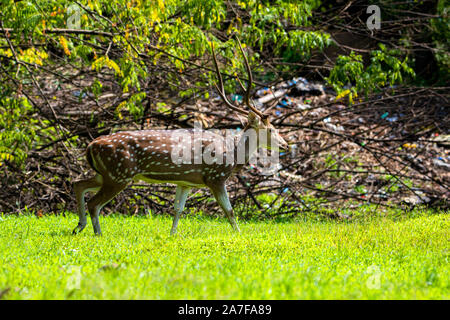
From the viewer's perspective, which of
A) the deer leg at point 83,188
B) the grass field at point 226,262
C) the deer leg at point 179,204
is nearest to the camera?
the grass field at point 226,262

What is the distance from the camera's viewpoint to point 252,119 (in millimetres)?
8750

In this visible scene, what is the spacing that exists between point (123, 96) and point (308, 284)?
981 centimetres

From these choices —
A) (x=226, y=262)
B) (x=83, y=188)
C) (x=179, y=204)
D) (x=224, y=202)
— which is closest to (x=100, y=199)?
(x=83, y=188)

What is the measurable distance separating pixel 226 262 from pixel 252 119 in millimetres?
3494

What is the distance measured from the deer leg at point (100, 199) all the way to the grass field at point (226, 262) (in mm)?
194

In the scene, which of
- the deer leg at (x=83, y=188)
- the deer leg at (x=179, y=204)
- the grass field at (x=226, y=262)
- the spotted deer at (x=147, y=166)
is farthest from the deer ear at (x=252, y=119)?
the deer leg at (x=83, y=188)

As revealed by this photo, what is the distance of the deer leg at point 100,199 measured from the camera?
26.5 feet

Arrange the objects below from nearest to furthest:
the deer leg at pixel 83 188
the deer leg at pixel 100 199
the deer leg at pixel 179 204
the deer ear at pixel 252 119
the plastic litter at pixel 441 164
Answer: the deer leg at pixel 100 199
the deer leg at pixel 83 188
the deer leg at pixel 179 204
the deer ear at pixel 252 119
the plastic litter at pixel 441 164

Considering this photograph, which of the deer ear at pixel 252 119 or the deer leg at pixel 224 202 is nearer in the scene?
the deer leg at pixel 224 202

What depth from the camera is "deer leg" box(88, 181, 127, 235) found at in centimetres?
807

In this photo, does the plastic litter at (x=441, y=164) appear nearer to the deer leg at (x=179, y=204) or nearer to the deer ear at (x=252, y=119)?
the deer ear at (x=252, y=119)

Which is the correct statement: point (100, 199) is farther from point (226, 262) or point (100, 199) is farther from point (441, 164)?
point (441, 164)

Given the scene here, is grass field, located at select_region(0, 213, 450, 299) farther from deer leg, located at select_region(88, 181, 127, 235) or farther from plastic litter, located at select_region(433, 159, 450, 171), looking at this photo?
plastic litter, located at select_region(433, 159, 450, 171)

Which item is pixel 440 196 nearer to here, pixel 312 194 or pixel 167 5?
pixel 312 194
